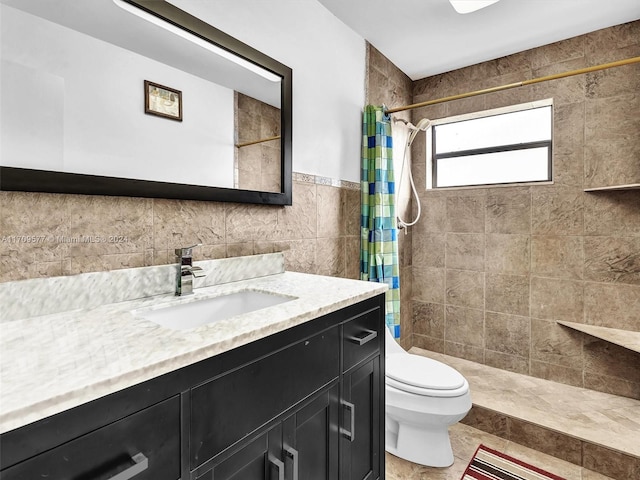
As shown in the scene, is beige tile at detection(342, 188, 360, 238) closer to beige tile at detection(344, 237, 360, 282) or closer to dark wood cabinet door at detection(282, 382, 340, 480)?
beige tile at detection(344, 237, 360, 282)

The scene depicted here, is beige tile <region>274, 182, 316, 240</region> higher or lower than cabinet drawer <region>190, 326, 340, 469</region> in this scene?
higher

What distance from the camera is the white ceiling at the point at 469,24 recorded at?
80.1 inches

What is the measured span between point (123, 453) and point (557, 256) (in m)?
2.76

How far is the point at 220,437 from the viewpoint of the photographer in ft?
2.45

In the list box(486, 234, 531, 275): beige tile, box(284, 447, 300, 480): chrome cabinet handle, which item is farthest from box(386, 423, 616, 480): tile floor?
box(486, 234, 531, 275): beige tile

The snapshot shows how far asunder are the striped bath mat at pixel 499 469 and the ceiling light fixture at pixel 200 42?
2.19m

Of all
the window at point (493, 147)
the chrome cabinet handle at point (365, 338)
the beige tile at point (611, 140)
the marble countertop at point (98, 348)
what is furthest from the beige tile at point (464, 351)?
the marble countertop at point (98, 348)

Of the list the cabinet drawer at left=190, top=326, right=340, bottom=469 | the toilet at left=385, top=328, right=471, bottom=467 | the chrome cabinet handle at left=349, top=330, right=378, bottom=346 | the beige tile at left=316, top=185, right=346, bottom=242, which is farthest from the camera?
the beige tile at left=316, top=185, right=346, bottom=242

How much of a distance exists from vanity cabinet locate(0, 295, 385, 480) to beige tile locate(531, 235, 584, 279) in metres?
1.76

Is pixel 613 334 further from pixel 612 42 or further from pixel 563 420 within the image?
pixel 612 42

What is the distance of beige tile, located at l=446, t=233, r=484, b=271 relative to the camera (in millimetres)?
2750

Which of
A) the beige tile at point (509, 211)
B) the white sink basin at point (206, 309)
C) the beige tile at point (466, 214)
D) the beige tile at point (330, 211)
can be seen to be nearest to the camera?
the white sink basin at point (206, 309)

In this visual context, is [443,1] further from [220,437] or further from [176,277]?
[220,437]

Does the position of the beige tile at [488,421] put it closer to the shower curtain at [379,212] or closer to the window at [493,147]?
the shower curtain at [379,212]
